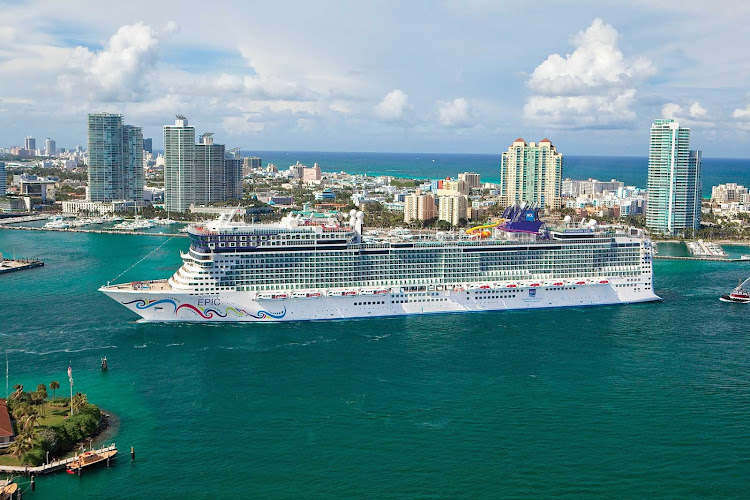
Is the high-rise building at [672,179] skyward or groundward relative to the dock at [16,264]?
skyward

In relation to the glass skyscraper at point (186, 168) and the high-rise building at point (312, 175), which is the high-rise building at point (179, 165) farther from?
the high-rise building at point (312, 175)

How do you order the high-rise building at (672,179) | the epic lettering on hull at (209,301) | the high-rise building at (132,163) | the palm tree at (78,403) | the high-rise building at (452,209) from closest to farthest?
the palm tree at (78,403), the epic lettering on hull at (209,301), the high-rise building at (672,179), the high-rise building at (452,209), the high-rise building at (132,163)

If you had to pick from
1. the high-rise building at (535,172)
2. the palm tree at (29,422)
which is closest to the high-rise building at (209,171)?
the high-rise building at (535,172)

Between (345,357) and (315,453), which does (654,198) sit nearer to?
(345,357)

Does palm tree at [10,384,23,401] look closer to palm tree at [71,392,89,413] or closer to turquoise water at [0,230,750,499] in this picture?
palm tree at [71,392,89,413]

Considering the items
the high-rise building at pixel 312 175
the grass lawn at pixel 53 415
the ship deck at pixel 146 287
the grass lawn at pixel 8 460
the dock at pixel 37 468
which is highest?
the high-rise building at pixel 312 175

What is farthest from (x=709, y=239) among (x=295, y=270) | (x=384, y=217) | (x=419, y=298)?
(x=295, y=270)
